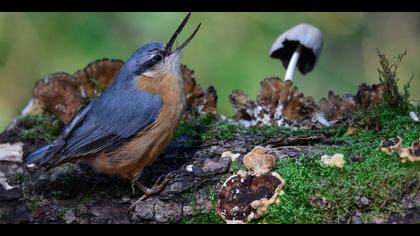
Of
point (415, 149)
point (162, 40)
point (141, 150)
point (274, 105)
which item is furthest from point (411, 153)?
point (162, 40)

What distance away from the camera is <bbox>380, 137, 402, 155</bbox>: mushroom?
122 inches

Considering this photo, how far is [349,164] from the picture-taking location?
3154mm

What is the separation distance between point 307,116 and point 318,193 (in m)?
1.28

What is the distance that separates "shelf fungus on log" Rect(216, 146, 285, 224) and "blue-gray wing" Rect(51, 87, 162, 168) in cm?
73

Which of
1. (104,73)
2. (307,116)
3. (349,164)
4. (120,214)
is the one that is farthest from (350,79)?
(120,214)

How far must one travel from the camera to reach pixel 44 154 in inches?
140

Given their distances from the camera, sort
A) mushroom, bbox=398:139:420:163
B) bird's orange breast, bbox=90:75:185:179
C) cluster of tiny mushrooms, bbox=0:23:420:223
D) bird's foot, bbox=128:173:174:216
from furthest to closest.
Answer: cluster of tiny mushrooms, bbox=0:23:420:223 < bird's orange breast, bbox=90:75:185:179 < bird's foot, bbox=128:173:174:216 < mushroom, bbox=398:139:420:163

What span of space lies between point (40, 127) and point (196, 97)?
1.18m

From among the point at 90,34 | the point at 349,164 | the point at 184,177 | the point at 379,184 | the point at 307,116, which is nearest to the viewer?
the point at 379,184

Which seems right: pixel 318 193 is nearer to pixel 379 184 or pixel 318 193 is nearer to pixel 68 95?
pixel 379 184

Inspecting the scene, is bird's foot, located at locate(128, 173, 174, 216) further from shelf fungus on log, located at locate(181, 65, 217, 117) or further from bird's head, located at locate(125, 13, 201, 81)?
shelf fungus on log, located at locate(181, 65, 217, 117)

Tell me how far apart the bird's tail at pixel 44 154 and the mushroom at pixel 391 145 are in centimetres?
188

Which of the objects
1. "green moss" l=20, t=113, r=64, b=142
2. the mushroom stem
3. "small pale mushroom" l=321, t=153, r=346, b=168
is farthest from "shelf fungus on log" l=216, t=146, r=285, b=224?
"green moss" l=20, t=113, r=64, b=142

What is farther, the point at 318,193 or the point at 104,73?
the point at 104,73
